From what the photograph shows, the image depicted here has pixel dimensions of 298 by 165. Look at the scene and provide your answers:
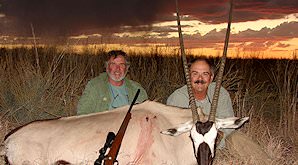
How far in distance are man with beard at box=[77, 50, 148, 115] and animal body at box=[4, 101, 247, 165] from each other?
1099 mm

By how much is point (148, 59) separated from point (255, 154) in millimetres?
5585

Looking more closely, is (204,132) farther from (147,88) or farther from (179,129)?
(147,88)

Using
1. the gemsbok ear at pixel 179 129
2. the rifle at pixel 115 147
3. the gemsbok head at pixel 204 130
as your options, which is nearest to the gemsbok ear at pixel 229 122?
the gemsbok head at pixel 204 130

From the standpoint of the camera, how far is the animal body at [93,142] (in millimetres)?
4285

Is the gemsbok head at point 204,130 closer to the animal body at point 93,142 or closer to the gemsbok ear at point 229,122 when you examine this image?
the gemsbok ear at point 229,122

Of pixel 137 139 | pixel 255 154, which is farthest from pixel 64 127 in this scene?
pixel 255 154

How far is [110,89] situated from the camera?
5.98 metres

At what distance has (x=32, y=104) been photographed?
7.16m

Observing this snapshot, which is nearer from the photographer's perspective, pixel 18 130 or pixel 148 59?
pixel 18 130

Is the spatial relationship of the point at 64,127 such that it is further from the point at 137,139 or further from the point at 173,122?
the point at 173,122

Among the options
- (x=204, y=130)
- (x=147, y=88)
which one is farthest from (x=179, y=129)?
(x=147, y=88)

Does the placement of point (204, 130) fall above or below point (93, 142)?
above

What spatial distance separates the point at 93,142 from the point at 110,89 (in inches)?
67.4

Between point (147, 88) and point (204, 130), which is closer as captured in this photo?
point (204, 130)
